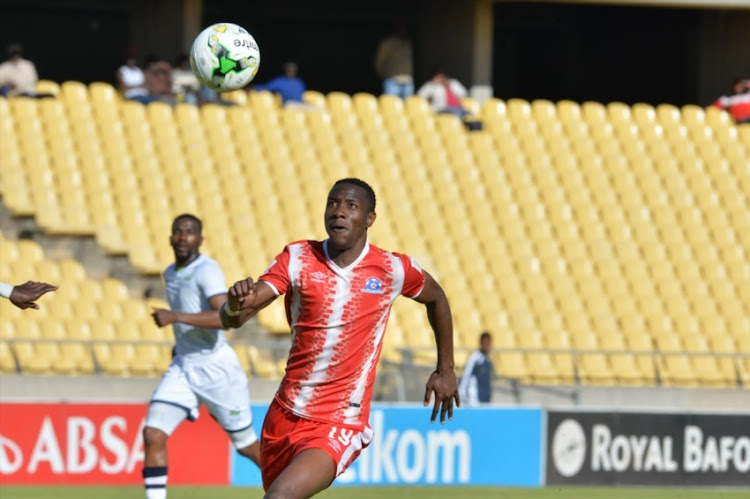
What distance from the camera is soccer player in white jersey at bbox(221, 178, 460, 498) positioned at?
6930 mm

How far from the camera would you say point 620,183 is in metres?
20.6

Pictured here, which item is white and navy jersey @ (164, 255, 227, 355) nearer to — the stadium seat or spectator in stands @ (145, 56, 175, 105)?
the stadium seat

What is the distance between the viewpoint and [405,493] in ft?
43.9

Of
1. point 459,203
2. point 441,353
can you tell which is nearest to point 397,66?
point 459,203

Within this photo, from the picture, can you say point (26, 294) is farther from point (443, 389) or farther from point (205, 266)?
point (205, 266)

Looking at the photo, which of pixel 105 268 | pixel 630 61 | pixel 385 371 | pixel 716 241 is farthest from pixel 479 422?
pixel 630 61

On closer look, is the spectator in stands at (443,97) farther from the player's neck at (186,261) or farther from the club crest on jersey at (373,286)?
the club crest on jersey at (373,286)

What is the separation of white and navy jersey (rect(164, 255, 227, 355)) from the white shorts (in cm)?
7

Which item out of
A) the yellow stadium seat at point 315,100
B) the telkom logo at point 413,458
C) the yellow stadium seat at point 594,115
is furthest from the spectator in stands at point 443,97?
the telkom logo at point 413,458

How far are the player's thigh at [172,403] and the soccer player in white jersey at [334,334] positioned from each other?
120 inches

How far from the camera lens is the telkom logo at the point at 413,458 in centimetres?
1372

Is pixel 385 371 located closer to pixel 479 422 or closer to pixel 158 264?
pixel 479 422

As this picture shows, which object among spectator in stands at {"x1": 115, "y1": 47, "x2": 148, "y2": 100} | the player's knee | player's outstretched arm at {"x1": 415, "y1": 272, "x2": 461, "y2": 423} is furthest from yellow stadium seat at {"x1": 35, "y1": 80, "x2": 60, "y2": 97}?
player's outstretched arm at {"x1": 415, "y1": 272, "x2": 461, "y2": 423}

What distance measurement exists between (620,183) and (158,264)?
21.8ft
